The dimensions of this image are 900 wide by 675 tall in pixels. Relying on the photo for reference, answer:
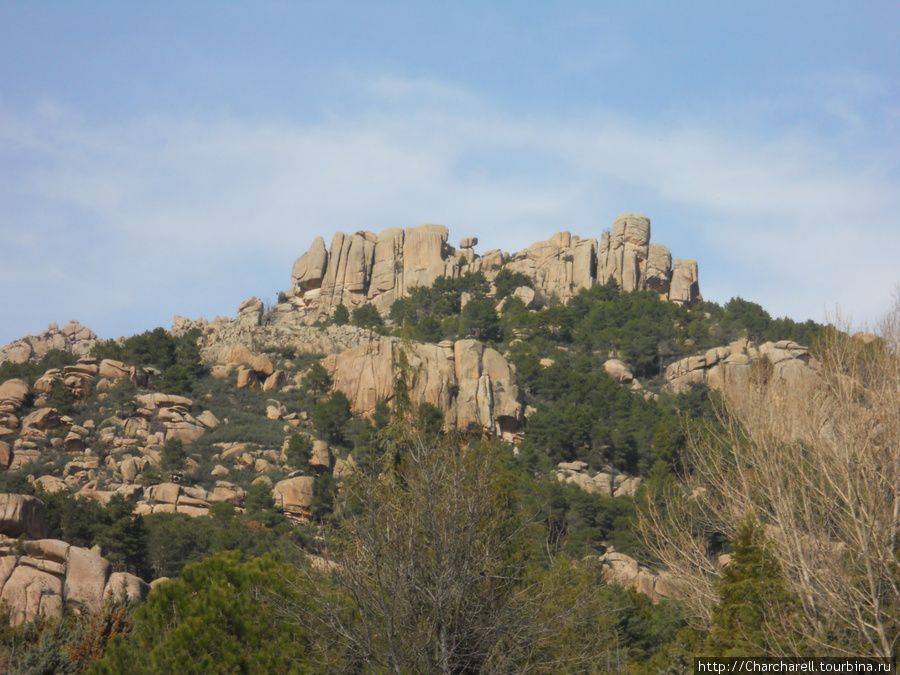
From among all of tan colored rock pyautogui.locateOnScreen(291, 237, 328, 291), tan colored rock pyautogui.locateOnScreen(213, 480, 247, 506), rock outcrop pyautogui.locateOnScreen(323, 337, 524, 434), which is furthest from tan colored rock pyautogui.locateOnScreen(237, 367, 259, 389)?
tan colored rock pyautogui.locateOnScreen(291, 237, 328, 291)

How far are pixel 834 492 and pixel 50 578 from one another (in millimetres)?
21596

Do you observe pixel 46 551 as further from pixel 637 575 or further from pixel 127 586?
pixel 637 575

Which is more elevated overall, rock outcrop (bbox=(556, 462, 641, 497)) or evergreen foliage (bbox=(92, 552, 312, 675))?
rock outcrop (bbox=(556, 462, 641, 497))

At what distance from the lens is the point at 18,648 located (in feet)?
61.5

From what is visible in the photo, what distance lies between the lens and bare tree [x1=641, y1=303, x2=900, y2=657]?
1506cm

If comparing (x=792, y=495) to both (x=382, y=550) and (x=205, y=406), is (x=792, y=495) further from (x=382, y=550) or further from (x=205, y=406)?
(x=205, y=406)

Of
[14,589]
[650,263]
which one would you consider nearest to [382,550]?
[14,589]

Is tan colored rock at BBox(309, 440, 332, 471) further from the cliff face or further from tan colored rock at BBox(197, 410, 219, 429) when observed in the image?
the cliff face

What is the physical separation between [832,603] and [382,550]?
9066 mm

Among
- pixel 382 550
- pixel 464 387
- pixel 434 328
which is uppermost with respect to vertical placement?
pixel 434 328

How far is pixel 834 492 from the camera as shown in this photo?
63.4 feet

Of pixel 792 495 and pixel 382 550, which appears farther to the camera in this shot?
pixel 792 495

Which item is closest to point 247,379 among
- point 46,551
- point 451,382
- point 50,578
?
point 451,382

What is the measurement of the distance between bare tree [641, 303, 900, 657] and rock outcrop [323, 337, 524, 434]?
3060 centimetres
